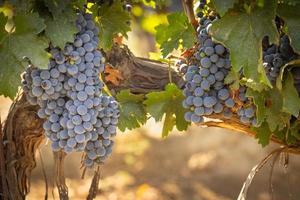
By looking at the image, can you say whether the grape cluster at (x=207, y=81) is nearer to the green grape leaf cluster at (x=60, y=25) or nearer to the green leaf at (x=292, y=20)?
the green leaf at (x=292, y=20)

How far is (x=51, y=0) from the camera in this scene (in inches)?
65.7

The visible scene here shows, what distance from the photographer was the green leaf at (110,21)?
1.96m

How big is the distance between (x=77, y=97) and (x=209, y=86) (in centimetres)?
43

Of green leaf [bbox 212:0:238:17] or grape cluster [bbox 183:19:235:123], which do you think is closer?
green leaf [bbox 212:0:238:17]

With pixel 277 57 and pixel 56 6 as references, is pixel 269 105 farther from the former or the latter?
pixel 56 6

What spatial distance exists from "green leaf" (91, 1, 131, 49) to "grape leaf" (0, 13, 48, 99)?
35 cm

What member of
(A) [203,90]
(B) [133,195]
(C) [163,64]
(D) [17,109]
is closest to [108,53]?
(C) [163,64]

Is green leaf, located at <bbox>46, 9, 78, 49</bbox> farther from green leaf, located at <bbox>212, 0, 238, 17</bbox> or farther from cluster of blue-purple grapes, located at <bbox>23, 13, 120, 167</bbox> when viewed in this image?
green leaf, located at <bbox>212, 0, 238, 17</bbox>

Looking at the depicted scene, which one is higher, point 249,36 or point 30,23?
point 30,23

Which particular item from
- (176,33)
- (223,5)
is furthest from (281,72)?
(176,33)

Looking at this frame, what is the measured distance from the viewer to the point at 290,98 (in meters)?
1.81

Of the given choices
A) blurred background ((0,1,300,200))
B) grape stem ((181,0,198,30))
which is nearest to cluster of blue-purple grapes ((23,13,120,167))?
grape stem ((181,0,198,30))

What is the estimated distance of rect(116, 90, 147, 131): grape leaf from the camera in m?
2.12

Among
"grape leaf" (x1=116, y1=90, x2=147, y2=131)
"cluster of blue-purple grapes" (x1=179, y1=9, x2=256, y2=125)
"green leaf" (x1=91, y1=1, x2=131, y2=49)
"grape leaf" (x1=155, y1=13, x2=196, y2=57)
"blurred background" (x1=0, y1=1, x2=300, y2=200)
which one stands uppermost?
"green leaf" (x1=91, y1=1, x2=131, y2=49)
